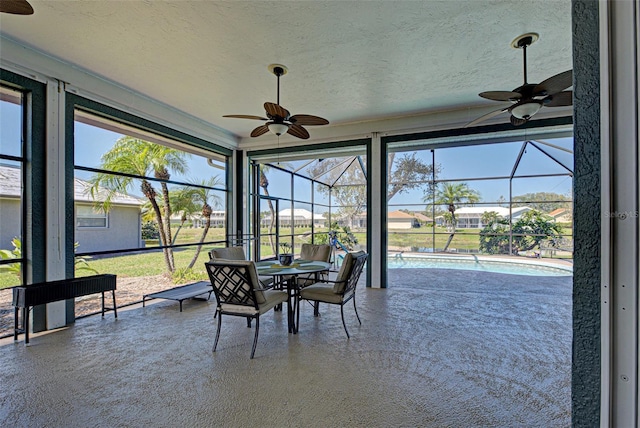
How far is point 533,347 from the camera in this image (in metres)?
3.05

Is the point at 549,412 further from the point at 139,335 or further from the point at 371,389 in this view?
the point at 139,335

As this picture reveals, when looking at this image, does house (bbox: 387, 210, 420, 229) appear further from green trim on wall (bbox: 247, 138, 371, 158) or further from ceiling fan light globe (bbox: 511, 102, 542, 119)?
ceiling fan light globe (bbox: 511, 102, 542, 119)

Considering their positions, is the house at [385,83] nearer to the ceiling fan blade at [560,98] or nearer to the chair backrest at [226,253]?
the ceiling fan blade at [560,98]

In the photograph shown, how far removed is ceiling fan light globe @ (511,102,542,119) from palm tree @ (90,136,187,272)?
5244 mm

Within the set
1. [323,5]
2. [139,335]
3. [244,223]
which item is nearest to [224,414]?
[139,335]

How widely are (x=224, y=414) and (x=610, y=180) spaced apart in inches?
92.2

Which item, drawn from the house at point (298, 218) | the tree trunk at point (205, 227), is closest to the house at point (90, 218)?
the tree trunk at point (205, 227)

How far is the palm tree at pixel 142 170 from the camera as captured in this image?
4.28 metres

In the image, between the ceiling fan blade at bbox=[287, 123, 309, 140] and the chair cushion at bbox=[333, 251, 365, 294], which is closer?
the chair cushion at bbox=[333, 251, 365, 294]

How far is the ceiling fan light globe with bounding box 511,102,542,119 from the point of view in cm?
308

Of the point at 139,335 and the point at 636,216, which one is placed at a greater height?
the point at 636,216

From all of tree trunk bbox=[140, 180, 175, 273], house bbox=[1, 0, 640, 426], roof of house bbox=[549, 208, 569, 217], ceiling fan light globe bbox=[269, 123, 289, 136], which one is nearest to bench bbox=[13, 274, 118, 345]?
house bbox=[1, 0, 640, 426]

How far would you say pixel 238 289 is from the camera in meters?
2.92

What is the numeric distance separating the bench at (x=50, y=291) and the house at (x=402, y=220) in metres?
7.21
